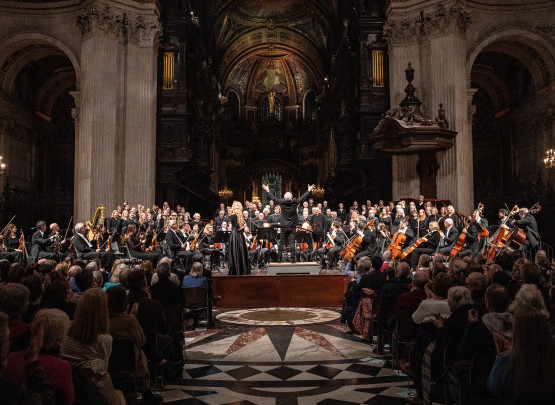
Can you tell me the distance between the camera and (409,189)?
16.8m

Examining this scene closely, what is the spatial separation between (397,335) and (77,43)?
16372 mm

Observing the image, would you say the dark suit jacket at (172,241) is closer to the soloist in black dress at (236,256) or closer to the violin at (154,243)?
the violin at (154,243)

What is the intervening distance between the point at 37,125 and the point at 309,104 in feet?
72.2

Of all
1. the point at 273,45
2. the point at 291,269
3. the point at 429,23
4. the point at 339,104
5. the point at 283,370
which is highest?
the point at 273,45

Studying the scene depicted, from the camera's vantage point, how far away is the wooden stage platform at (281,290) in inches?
397

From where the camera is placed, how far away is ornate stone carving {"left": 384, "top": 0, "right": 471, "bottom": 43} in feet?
52.9

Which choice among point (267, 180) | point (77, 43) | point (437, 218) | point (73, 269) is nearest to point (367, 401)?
point (73, 269)

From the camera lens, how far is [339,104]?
80.3 feet

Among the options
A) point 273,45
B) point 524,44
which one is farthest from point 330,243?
point 273,45

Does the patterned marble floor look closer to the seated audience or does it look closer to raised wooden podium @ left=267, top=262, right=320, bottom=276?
the seated audience

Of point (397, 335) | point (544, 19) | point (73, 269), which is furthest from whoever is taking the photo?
point (544, 19)

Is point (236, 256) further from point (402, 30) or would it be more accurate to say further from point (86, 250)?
point (402, 30)

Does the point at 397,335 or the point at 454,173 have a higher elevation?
the point at 454,173

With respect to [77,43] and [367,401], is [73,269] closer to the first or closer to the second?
[367,401]
